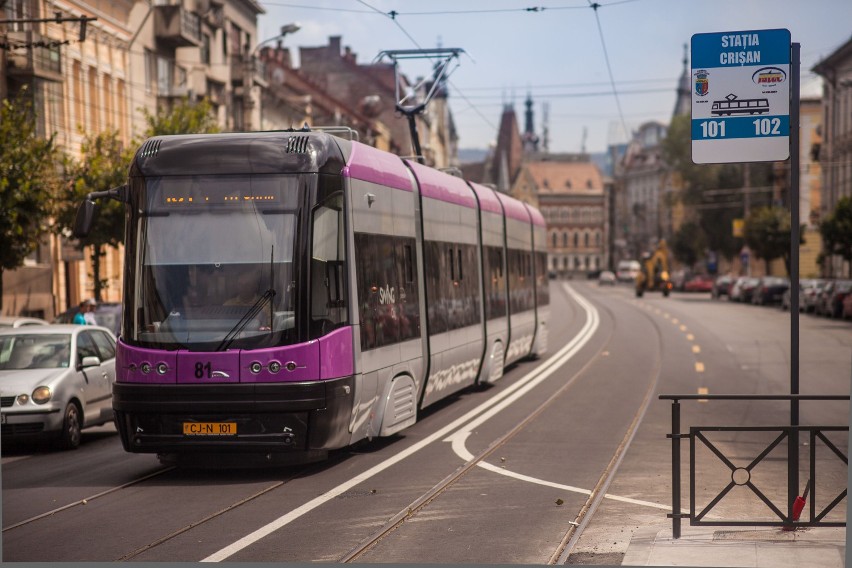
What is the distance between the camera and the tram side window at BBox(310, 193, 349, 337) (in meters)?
12.8

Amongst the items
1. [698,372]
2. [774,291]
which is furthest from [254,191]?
[774,291]

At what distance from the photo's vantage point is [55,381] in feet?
52.8

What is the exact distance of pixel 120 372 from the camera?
12812 mm

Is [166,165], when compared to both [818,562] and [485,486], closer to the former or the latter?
[485,486]

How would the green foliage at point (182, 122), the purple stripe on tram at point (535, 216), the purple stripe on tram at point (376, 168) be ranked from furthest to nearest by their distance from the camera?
the green foliage at point (182, 122) < the purple stripe on tram at point (535, 216) < the purple stripe on tram at point (376, 168)

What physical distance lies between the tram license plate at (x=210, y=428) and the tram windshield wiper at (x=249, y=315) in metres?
0.76

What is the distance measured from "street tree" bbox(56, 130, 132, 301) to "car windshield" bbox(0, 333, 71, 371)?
13.5 metres

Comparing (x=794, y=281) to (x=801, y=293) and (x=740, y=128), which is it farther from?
(x=801, y=293)

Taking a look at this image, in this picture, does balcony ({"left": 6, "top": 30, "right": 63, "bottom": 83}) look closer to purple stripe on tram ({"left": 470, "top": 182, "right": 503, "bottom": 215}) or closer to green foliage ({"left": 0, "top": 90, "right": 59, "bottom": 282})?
green foliage ({"left": 0, "top": 90, "right": 59, "bottom": 282})

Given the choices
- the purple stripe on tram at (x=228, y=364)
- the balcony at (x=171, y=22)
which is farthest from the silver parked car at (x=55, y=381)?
the balcony at (x=171, y=22)

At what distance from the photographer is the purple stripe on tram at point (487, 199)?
21750mm

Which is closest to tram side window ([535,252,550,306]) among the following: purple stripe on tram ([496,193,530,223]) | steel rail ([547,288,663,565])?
purple stripe on tram ([496,193,530,223])

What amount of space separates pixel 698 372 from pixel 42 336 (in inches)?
555

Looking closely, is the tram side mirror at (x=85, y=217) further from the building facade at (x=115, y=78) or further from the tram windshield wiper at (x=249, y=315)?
the building facade at (x=115, y=78)
